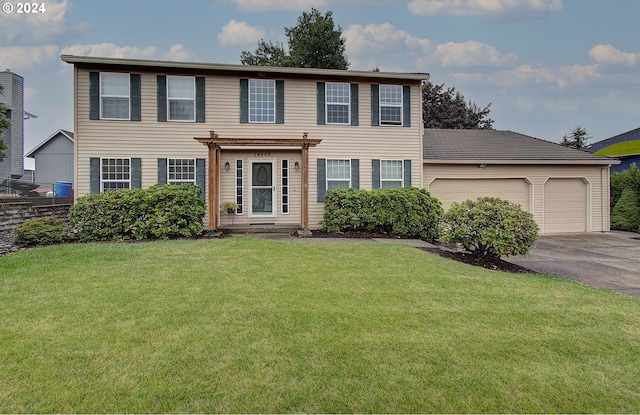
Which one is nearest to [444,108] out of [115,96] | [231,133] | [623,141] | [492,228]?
[623,141]

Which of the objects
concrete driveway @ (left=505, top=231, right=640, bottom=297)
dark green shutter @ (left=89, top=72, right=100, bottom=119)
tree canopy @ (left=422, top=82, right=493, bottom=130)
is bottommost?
concrete driveway @ (left=505, top=231, right=640, bottom=297)

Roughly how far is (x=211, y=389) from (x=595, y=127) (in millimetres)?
29257

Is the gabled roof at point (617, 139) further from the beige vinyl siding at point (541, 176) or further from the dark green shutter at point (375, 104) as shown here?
the dark green shutter at point (375, 104)

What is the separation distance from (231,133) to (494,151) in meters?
9.84

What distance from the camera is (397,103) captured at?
12477mm

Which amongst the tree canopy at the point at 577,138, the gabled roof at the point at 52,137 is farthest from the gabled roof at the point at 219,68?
the gabled roof at the point at 52,137

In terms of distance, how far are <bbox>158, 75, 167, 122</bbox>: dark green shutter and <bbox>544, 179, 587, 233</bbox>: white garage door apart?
542 inches

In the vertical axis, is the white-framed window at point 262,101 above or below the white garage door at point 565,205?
above

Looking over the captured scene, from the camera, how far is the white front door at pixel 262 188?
38.9 ft

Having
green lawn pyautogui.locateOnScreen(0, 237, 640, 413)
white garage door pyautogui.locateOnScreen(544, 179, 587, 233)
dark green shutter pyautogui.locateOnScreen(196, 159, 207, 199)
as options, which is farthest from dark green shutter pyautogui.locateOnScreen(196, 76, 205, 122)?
white garage door pyautogui.locateOnScreen(544, 179, 587, 233)

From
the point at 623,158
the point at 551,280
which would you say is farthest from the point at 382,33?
the point at 551,280

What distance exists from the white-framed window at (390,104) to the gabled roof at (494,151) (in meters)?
1.82

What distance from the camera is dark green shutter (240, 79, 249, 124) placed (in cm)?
1163

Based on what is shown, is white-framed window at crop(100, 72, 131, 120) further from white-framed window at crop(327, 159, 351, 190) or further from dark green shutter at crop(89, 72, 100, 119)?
white-framed window at crop(327, 159, 351, 190)
